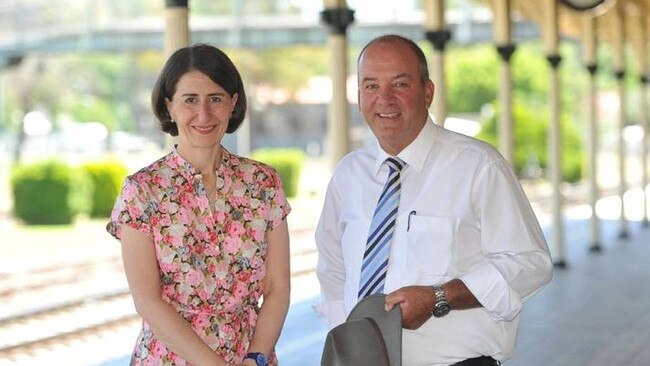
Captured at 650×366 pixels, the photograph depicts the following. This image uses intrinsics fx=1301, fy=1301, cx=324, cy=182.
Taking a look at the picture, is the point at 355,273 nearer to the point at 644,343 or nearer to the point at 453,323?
the point at 453,323

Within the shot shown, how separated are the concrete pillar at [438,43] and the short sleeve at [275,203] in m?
8.80

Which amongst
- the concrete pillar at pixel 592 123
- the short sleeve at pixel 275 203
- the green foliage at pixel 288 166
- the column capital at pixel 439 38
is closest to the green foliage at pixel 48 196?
the green foliage at pixel 288 166

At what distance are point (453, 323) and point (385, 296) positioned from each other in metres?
0.25

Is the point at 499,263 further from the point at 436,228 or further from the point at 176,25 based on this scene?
the point at 176,25

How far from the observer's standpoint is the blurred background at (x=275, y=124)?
1201 cm

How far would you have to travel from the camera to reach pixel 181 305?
265cm

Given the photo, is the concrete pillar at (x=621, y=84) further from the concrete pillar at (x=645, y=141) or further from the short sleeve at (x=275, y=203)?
the short sleeve at (x=275, y=203)

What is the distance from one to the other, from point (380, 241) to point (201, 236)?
15.0 inches

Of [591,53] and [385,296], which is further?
[591,53]

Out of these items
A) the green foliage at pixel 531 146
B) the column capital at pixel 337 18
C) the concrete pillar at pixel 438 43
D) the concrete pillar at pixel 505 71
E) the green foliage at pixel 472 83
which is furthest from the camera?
the green foliage at pixel 472 83

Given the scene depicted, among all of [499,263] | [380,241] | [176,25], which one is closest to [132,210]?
[380,241]

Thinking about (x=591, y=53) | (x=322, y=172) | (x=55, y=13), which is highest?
(x=55, y=13)

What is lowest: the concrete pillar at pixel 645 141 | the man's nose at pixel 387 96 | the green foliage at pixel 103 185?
the green foliage at pixel 103 185

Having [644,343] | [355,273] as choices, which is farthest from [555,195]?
[355,273]
